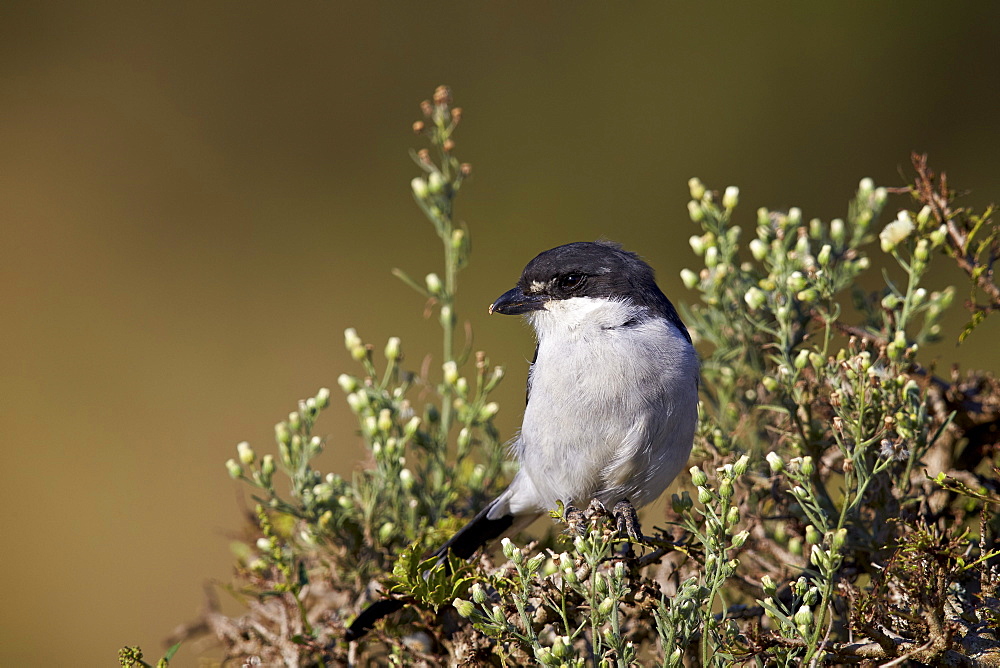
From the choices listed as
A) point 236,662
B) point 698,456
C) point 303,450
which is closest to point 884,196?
point 698,456

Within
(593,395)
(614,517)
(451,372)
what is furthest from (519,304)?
(614,517)

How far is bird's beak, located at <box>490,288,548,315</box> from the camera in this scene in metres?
2.32

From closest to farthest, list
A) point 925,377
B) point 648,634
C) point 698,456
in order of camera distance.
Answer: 1. point 648,634
2. point 925,377
3. point 698,456

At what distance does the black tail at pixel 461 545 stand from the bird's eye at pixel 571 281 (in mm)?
619

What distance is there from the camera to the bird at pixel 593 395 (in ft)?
6.76

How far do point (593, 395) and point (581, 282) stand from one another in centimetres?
37

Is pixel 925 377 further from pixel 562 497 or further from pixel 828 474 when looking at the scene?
pixel 562 497

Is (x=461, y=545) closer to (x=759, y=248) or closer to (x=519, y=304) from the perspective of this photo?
(x=519, y=304)

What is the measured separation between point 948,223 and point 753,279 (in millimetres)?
506

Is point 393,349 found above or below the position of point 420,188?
below

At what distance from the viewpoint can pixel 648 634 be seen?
1877 mm

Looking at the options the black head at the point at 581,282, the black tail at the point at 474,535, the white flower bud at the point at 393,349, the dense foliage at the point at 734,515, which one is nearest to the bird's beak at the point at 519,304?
the black head at the point at 581,282

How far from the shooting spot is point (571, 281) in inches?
90.8

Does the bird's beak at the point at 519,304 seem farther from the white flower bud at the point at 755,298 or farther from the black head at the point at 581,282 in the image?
the white flower bud at the point at 755,298
